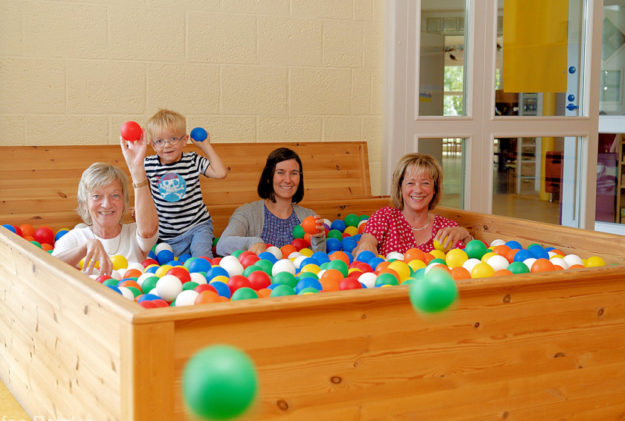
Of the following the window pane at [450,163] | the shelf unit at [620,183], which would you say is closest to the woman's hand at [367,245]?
the window pane at [450,163]

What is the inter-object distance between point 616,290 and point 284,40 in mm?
2288

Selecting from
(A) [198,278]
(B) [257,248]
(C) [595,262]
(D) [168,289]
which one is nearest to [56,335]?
(D) [168,289]

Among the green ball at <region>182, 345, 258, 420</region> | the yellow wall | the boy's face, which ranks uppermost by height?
the yellow wall

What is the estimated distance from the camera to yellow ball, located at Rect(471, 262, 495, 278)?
7.77 ft

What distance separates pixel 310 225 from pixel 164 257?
2.02 ft

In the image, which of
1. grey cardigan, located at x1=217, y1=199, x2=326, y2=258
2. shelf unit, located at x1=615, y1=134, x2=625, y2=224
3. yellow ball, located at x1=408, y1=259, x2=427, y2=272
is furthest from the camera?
shelf unit, located at x1=615, y1=134, x2=625, y2=224

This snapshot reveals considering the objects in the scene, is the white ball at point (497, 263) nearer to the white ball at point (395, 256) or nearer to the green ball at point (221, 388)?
the white ball at point (395, 256)

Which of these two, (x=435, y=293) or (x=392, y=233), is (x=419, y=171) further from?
(x=435, y=293)

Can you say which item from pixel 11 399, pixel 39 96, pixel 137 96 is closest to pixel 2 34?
pixel 39 96

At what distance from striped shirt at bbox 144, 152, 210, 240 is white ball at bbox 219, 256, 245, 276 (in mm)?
606

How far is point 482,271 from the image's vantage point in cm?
239

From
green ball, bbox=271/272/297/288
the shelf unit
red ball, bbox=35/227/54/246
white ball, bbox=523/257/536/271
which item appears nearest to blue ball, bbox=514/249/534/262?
white ball, bbox=523/257/536/271

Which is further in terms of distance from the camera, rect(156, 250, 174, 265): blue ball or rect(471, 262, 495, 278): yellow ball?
rect(156, 250, 174, 265): blue ball

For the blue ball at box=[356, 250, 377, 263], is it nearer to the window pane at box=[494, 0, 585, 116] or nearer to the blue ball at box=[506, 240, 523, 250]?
the blue ball at box=[506, 240, 523, 250]
